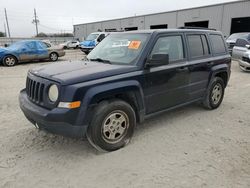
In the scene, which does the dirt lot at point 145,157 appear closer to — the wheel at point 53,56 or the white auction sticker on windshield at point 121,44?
the white auction sticker on windshield at point 121,44

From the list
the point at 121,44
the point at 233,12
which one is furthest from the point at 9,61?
the point at 233,12

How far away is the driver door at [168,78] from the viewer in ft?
13.3

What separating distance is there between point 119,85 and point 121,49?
1.00 m

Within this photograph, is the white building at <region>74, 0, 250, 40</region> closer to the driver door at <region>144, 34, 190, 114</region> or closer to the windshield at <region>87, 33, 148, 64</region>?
the driver door at <region>144, 34, 190, 114</region>

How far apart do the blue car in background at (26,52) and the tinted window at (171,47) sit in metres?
11.8

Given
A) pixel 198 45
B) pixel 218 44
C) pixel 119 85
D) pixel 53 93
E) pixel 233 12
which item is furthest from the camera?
pixel 233 12

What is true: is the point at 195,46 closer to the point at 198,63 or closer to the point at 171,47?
the point at 198,63

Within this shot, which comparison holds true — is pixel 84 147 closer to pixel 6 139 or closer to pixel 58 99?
pixel 58 99

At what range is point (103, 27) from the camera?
157 feet

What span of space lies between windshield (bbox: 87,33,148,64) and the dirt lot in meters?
1.40

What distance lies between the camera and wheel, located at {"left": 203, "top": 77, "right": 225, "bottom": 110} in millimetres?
5437

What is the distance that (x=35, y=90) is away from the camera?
357 cm

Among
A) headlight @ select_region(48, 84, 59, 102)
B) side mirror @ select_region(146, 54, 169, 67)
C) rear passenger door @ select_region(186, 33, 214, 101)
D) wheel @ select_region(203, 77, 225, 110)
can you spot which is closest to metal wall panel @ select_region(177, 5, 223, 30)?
wheel @ select_region(203, 77, 225, 110)

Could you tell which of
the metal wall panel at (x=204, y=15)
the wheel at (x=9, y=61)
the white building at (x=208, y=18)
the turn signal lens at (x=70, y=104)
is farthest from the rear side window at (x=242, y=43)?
the metal wall panel at (x=204, y=15)
